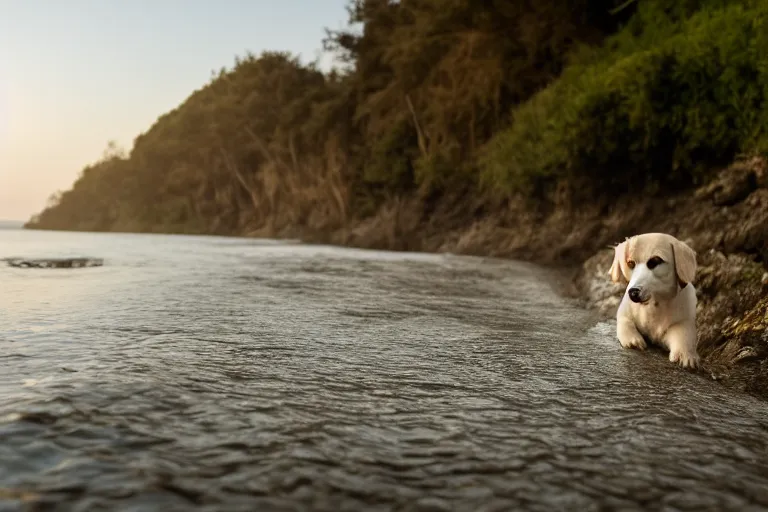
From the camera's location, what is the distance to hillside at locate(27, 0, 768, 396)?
11.6 metres

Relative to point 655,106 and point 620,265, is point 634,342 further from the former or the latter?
point 655,106

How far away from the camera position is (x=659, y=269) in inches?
177

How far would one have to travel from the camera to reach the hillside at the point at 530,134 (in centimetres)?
1160

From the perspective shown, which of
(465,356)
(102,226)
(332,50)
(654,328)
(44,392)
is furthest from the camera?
(102,226)

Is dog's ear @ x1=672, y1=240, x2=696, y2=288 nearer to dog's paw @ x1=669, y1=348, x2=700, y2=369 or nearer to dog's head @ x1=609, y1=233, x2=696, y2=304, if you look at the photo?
dog's head @ x1=609, y1=233, x2=696, y2=304

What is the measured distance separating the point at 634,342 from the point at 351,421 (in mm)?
3023

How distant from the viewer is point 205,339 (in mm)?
4379

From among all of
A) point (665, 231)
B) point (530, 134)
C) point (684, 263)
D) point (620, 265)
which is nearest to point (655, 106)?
point (665, 231)

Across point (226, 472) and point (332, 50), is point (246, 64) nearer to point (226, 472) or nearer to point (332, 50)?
point (332, 50)

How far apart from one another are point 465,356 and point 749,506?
7.82 ft

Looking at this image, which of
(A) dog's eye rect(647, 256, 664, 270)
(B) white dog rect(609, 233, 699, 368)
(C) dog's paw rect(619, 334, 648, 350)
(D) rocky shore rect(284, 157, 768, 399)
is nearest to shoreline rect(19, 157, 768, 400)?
(D) rocky shore rect(284, 157, 768, 399)

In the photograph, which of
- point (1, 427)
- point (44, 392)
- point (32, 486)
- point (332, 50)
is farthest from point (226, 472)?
point (332, 50)

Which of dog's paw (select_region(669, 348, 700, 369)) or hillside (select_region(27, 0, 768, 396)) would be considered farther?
hillside (select_region(27, 0, 768, 396))

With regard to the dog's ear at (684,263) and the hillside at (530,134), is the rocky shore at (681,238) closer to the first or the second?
the hillside at (530,134)
